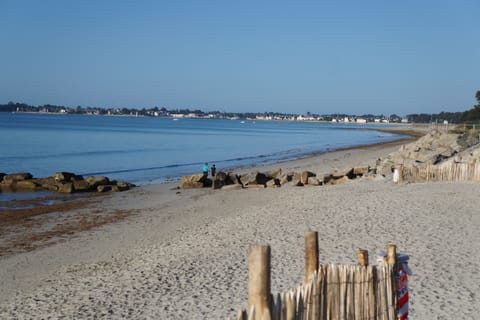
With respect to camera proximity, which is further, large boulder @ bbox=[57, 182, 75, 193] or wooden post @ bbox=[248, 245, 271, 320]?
large boulder @ bbox=[57, 182, 75, 193]

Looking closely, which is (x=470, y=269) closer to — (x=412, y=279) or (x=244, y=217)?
(x=412, y=279)

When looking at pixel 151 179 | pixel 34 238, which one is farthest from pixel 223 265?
pixel 151 179

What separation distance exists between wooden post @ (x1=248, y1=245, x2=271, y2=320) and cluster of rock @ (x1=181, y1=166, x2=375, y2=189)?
2224cm

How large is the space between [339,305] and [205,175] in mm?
24303

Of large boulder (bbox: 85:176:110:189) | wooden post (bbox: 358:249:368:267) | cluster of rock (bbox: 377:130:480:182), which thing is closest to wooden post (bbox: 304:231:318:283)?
wooden post (bbox: 358:249:368:267)

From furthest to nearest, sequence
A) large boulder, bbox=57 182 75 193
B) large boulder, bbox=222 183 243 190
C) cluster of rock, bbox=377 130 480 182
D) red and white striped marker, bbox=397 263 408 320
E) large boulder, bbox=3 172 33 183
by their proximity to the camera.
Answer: large boulder, bbox=3 172 33 183
large boulder, bbox=57 182 75 193
large boulder, bbox=222 183 243 190
cluster of rock, bbox=377 130 480 182
red and white striped marker, bbox=397 263 408 320

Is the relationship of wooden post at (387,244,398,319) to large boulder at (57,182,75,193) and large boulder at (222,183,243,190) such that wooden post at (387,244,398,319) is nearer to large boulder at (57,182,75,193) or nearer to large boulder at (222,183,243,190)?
large boulder at (222,183,243,190)

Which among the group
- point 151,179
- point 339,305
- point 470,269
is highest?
point 339,305

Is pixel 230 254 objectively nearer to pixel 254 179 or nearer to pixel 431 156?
pixel 254 179

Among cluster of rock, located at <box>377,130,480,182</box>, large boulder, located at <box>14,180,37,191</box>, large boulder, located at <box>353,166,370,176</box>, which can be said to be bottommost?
large boulder, located at <box>14,180,37,191</box>

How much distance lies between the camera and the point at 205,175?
29.1m

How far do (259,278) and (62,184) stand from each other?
26544 millimetres

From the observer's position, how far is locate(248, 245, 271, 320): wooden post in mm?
4055

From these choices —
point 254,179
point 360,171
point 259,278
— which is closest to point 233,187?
point 254,179
